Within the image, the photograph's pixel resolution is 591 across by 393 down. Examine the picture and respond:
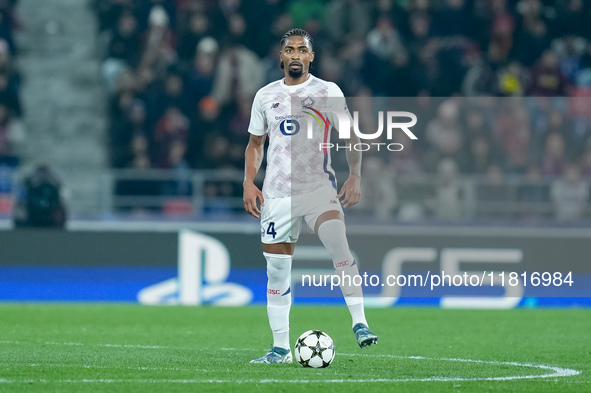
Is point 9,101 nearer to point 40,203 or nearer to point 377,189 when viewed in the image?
point 40,203

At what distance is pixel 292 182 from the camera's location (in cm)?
738

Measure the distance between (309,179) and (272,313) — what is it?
0.94 m

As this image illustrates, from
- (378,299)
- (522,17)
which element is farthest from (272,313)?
(522,17)

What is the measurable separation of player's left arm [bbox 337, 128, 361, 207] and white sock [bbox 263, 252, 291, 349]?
0.56 metres

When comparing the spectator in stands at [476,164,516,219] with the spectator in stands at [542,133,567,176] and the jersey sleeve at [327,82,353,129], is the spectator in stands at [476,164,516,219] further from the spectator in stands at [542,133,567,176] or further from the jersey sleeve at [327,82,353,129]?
the jersey sleeve at [327,82,353,129]

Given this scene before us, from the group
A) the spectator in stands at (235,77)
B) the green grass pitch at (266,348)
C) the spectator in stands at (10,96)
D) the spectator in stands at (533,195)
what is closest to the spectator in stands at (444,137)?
the spectator in stands at (533,195)

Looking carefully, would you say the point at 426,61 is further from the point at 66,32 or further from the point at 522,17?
the point at 66,32

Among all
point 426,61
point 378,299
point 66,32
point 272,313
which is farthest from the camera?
point 66,32

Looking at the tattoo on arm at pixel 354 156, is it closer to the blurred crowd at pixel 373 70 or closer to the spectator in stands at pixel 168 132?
the blurred crowd at pixel 373 70

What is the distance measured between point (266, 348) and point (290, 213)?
1.65 m

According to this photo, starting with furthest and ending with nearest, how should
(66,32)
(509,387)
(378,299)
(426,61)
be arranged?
1. (66,32)
2. (426,61)
3. (378,299)
4. (509,387)

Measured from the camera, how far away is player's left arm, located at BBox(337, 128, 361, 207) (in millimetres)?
7309

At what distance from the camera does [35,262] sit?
44.8 feet

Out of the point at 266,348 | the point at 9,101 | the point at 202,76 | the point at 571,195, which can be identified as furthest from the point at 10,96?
the point at 266,348
